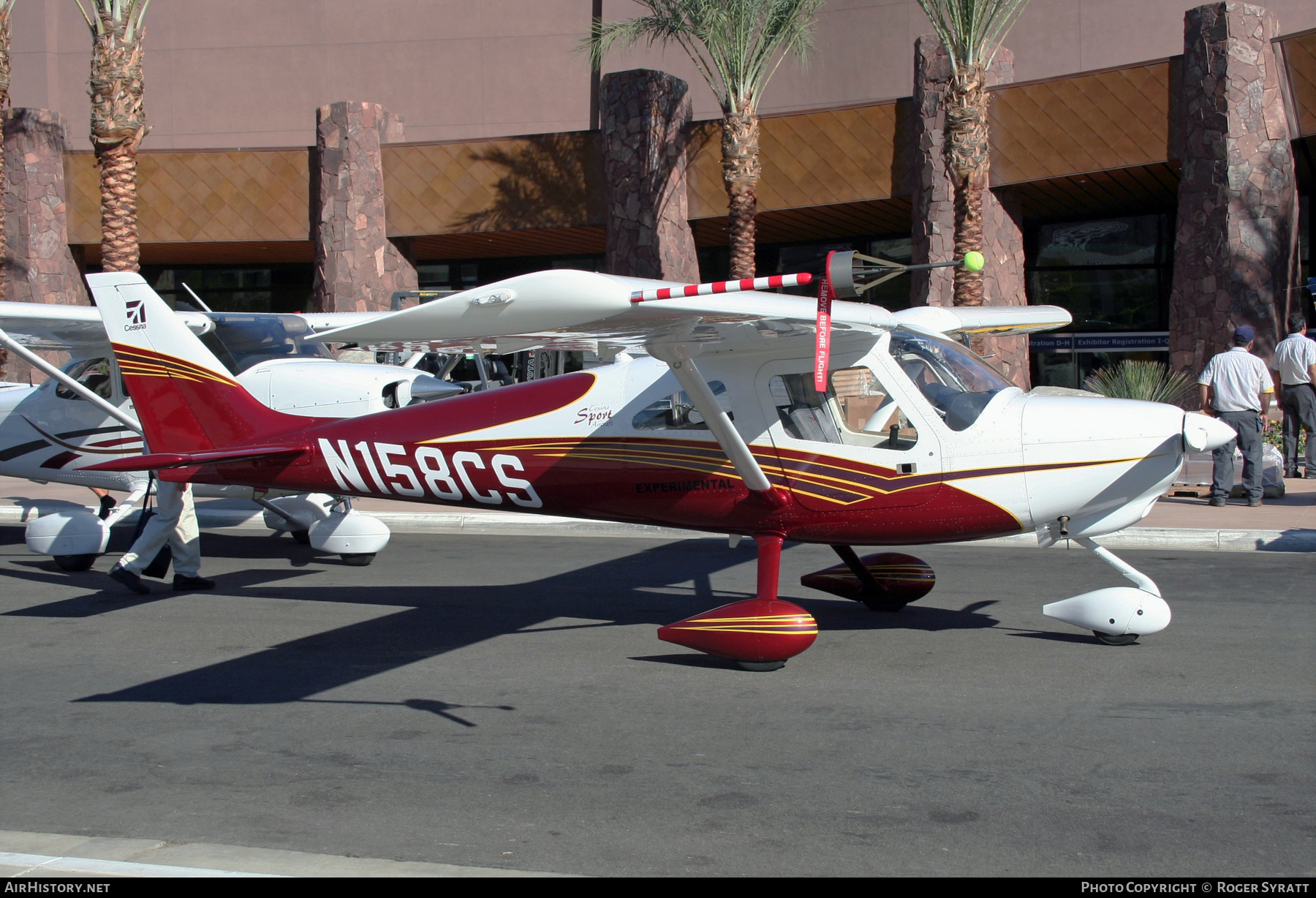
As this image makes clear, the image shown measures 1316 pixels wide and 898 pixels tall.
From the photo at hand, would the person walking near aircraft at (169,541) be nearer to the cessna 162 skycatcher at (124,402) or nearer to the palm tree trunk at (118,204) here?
the cessna 162 skycatcher at (124,402)

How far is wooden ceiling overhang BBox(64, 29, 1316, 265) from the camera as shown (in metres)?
19.3

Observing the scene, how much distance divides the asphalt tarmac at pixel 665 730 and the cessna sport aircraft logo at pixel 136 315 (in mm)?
2108

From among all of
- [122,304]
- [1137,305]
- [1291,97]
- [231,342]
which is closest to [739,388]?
[122,304]

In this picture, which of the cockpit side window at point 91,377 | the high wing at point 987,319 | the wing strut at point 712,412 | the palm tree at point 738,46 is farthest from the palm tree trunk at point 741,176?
the wing strut at point 712,412

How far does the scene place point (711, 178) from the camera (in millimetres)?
22844

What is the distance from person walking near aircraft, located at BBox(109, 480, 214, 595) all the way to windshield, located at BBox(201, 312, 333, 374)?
191cm

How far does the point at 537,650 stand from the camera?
23.8 ft

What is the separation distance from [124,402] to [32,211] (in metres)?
16.7

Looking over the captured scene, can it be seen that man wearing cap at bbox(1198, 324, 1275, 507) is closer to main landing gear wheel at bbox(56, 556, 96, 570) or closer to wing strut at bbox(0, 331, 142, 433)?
wing strut at bbox(0, 331, 142, 433)

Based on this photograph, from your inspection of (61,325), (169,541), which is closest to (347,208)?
(61,325)

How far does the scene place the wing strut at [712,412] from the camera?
6.40 metres

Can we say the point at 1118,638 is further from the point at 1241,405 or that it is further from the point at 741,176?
the point at 741,176

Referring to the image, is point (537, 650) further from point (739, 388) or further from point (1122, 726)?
point (1122, 726)
